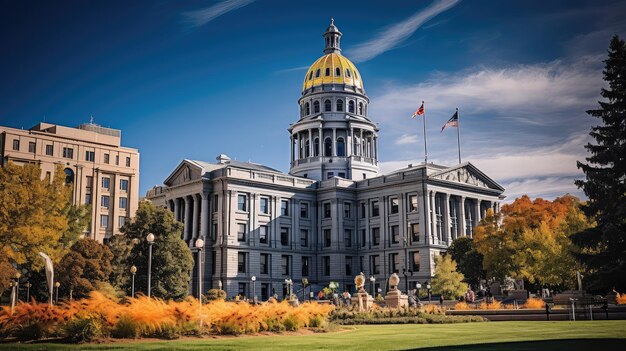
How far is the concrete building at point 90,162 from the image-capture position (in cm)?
10150

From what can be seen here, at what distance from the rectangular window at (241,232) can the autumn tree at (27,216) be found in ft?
129

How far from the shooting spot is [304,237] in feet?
328

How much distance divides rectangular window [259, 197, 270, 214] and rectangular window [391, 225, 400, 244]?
18.5 m

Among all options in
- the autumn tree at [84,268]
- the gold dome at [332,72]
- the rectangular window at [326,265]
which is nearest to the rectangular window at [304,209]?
the rectangular window at [326,265]

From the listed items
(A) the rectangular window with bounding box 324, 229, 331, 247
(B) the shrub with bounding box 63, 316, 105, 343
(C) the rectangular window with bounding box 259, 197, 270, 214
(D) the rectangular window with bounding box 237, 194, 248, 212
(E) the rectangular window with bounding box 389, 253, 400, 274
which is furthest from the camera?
(A) the rectangular window with bounding box 324, 229, 331, 247

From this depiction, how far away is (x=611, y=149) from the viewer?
112 ft

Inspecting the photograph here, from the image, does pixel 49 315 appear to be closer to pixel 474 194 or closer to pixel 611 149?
pixel 611 149

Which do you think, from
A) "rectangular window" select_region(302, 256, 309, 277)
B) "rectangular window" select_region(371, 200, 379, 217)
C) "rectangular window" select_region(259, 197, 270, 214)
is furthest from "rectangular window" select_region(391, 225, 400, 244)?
"rectangular window" select_region(259, 197, 270, 214)

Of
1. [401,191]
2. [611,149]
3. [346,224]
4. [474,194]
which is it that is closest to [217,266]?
[346,224]

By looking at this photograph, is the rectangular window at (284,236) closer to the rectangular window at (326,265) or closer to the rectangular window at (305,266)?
the rectangular window at (305,266)

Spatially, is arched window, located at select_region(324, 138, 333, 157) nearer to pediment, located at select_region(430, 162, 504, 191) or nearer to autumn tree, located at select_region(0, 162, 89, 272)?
pediment, located at select_region(430, 162, 504, 191)

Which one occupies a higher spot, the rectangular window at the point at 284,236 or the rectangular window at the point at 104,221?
the rectangular window at the point at 104,221

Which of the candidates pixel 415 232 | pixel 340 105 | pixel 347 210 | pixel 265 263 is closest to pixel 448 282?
pixel 415 232

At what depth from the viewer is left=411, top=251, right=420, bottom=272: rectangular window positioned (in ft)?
298
